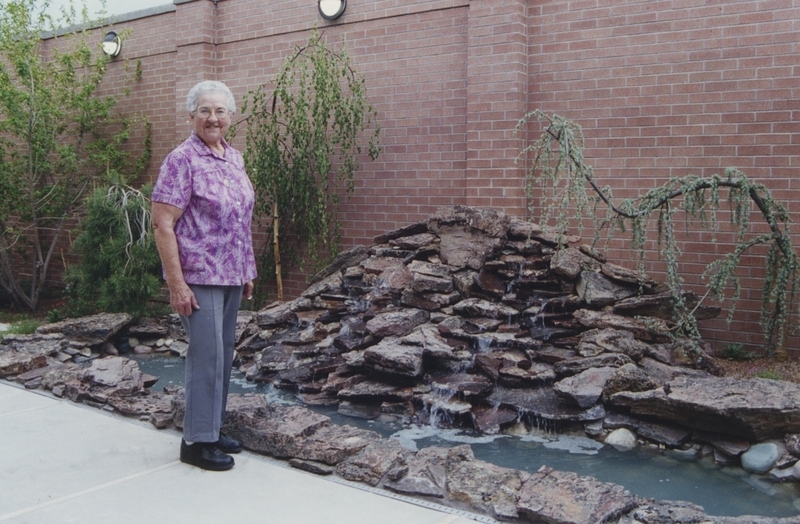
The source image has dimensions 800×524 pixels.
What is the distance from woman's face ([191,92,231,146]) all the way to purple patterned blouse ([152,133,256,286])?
0.05 metres

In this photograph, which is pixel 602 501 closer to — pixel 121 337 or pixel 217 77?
pixel 121 337

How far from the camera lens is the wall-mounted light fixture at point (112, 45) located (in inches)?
413

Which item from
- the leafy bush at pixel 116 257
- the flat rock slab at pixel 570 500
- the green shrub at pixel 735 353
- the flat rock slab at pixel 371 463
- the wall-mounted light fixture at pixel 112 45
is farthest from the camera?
the wall-mounted light fixture at pixel 112 45

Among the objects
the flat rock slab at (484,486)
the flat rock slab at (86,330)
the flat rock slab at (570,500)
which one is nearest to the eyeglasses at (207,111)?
the flat rock slab at (484,486)

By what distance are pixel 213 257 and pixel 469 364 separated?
2446 mm

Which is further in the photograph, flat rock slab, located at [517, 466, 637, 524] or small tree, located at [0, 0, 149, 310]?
small tree, located at [0, 0, 149, 310]

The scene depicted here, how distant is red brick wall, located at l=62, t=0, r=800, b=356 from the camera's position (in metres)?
6.08

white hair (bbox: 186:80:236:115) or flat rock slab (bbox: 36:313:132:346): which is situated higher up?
white hair (bbox: 186:80:236:115)

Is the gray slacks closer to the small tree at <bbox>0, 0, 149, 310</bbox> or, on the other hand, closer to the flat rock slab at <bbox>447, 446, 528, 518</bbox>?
the flat rock slab at <bbox>447, 446, 528, 518</bbox>

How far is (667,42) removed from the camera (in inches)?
253

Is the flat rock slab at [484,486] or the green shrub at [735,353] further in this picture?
the green shrub at [735,353]

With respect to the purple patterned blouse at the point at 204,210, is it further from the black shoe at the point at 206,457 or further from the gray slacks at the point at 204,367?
the black shoe at the point at 206,457

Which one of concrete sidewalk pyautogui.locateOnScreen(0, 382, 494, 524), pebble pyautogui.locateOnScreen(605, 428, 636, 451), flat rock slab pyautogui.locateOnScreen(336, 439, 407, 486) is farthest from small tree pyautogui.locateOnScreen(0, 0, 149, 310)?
pebble pyautogui.locateOnScreen(605, 428, 636, 451)

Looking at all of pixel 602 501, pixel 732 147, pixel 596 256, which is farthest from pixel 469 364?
pixel 732 147
